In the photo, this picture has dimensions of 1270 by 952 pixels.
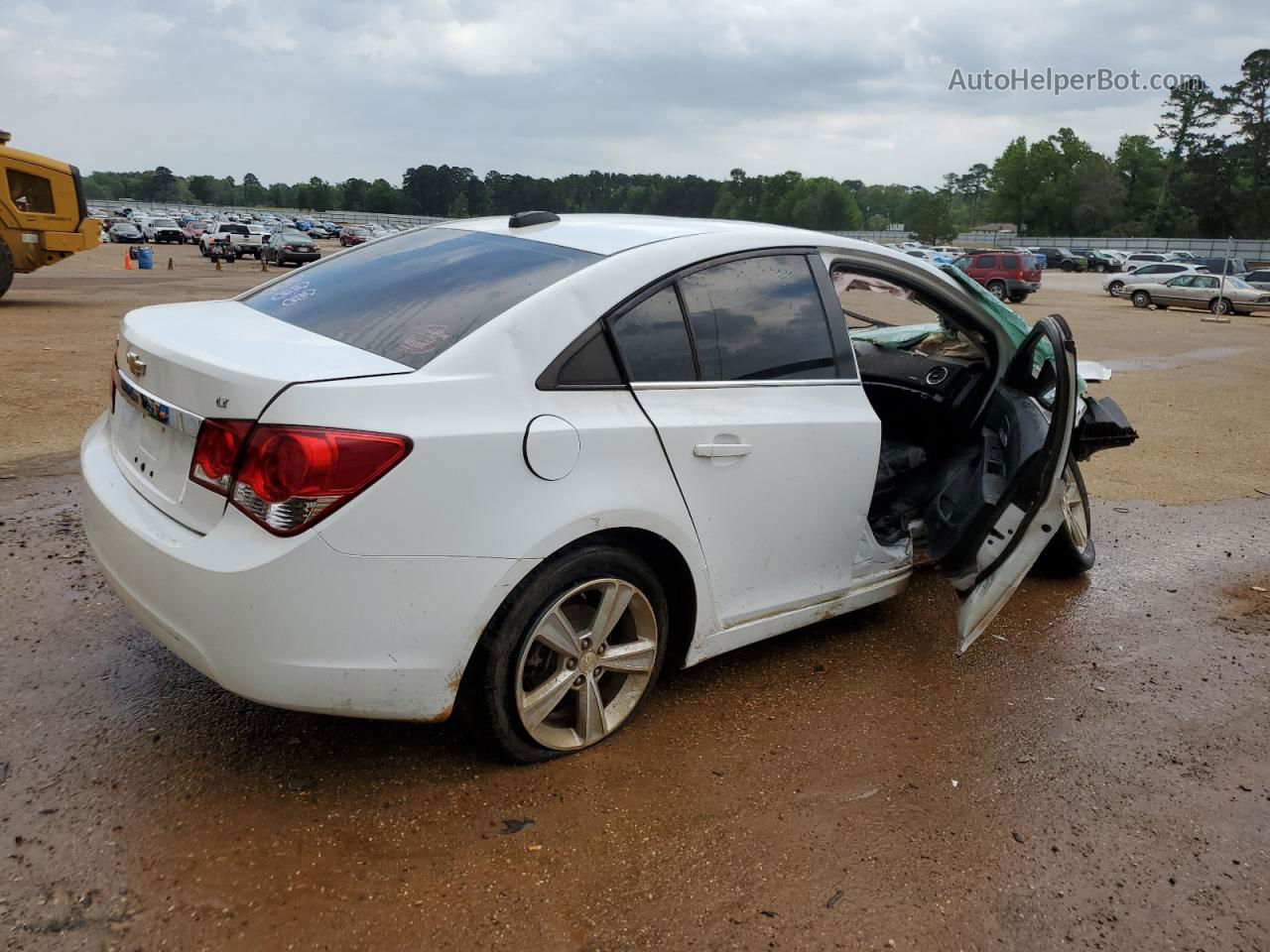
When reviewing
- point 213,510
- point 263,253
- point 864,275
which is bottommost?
point 263,253

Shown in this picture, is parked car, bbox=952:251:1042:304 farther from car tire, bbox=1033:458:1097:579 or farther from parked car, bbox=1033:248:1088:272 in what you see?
parked car, bbox=1033:248:1088:272

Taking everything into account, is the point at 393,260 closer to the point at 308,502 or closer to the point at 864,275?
the point at 308,502

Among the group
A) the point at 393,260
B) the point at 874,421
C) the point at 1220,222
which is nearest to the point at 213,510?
the point at 393,260

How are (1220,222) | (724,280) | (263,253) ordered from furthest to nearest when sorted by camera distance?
(1220,222) < (263,253) < (724,280)

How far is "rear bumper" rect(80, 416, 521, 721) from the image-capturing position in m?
2.42

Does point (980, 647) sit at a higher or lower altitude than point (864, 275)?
lower

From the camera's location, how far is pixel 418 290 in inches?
125

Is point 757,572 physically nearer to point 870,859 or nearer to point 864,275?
point 870,859

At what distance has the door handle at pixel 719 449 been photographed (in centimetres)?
308

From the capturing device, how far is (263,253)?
1394 inches

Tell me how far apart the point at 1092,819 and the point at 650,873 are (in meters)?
1.41

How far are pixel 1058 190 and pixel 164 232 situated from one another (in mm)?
91171

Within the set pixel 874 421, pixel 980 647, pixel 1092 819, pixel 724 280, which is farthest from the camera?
pixel 980 647

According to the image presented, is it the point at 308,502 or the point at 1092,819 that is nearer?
the point at 308,502
